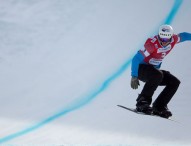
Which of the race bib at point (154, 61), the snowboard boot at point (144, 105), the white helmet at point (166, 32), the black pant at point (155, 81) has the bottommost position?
the snowboard boot at point (144, 105)

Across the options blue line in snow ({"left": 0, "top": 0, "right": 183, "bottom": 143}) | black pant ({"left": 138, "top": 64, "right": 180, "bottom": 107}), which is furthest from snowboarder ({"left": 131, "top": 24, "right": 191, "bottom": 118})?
blue line in snow ({"left": 0, "top": 0, "right": 183, "bottom": 143})

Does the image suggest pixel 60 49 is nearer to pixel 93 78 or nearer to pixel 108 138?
pixel 93 78

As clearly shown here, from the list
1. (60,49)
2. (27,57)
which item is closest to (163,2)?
(60,49)

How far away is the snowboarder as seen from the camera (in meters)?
6.18

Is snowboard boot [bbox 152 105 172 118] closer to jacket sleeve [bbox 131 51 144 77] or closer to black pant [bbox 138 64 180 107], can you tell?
black pant [bbox 138 64 180 107]

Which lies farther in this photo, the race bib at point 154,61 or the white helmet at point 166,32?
the race bib at point 154,61

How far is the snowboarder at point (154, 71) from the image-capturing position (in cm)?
618

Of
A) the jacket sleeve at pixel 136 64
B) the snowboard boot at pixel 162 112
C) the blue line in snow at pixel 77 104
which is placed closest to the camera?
the jacket sleeve at pixel 136 64

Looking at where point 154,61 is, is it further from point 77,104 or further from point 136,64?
point 77,104

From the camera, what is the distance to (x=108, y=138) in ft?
23.9

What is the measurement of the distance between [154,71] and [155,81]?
142 millimetres

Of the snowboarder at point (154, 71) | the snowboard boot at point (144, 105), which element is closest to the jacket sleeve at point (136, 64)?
the snowboarder at point (154, 71)

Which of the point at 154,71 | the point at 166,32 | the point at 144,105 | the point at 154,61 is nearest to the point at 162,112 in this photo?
the point at 144,105

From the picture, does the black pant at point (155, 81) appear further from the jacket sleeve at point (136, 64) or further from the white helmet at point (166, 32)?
the white helmet at point (166, 32)
